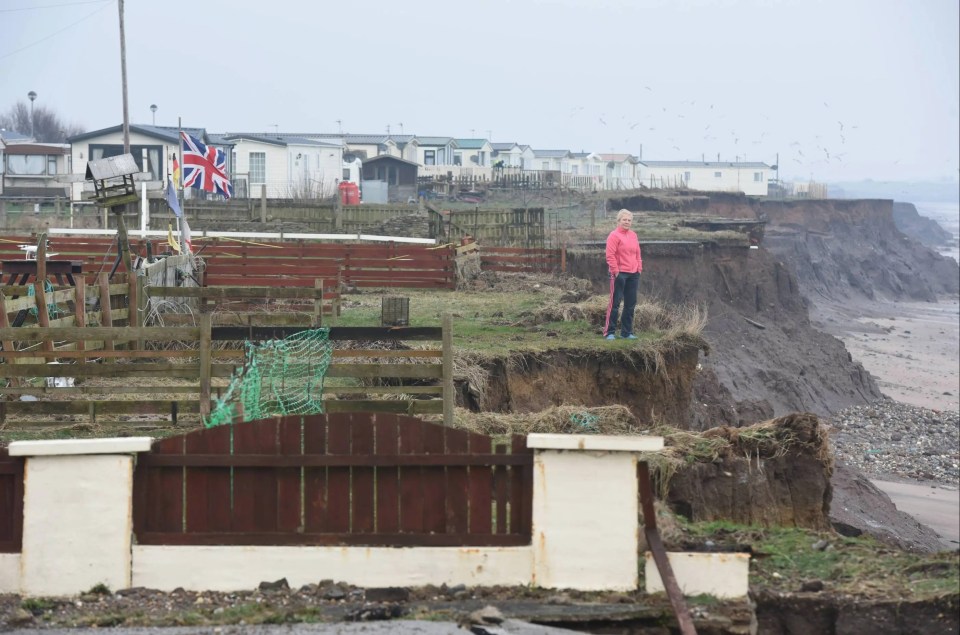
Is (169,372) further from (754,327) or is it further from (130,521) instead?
(754,327)

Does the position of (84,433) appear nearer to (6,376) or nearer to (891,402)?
(6,376)

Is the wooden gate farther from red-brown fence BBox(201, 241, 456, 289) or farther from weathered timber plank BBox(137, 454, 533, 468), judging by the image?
red-brown fence BBox(201, 241, 456, 289)

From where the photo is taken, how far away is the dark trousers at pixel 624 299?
17500mm

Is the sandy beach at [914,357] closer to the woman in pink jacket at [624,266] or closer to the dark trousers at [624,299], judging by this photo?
the dark trousers at [624,299]

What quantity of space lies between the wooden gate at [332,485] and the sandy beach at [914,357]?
13000 mm

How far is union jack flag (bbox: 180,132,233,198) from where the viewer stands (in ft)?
78.9

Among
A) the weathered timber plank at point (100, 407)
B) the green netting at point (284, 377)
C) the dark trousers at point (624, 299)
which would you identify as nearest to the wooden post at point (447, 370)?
the green netting at point (284, 377)

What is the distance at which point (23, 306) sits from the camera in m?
13.9

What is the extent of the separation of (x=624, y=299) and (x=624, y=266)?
3.02ft

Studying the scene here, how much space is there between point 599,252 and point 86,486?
28155 mm

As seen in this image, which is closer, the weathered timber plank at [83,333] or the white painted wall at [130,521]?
the white painted wall at [130,521]

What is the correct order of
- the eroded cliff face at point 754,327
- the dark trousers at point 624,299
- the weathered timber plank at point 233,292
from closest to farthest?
1. the weathered timber plank at point 233,292
2. the dark trousers at point 624,299
3. the eroded cliff face at point 754,327

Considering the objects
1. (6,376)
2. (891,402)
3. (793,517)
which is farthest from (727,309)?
(6,376)

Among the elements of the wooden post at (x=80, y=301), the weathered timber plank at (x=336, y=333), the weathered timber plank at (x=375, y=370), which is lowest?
the weathered timber plank at (x=375, y=370)
